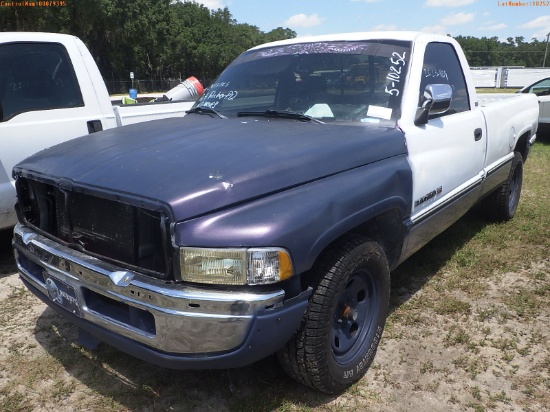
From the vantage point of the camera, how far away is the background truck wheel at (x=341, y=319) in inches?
86.8

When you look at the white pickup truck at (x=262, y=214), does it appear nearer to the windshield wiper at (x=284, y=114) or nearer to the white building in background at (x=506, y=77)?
the windshield wiper at (x=284, y=114)

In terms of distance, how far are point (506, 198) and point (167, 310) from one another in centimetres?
411

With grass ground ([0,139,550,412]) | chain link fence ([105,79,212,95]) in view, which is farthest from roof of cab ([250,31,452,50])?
chain link fence ([105,79,212,95])

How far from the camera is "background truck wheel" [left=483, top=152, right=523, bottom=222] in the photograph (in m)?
4.88

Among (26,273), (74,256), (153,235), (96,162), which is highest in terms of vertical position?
(96,162)

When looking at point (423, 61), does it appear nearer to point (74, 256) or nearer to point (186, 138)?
point (186, 138)

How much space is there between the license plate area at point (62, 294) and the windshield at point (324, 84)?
1.55 metres

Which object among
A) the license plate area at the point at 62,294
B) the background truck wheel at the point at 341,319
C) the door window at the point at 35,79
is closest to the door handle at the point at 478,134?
the background truck wheel at the point at 341,319

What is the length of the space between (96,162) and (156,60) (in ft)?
196

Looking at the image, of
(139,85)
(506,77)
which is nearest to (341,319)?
(506,77)

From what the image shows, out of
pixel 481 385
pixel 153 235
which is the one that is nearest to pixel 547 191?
pixel 481 385

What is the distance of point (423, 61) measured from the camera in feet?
10.8

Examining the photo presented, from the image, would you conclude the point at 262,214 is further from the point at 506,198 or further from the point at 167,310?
the point at 506,198

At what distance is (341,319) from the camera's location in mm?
2537
